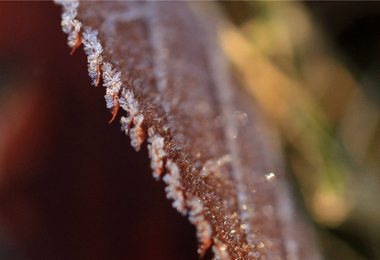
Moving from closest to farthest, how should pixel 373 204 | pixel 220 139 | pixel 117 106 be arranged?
pixel 117 106 < pixel 220 139 < pixel 373 204

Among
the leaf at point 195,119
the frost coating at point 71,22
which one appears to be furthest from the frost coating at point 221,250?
the frost coating at point 71,22

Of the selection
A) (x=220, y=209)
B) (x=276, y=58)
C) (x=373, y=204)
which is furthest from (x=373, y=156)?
(x=220, y=209)

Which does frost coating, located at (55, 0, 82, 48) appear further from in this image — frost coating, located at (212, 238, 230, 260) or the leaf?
frost coating, located at (212, 238, 230, 260)

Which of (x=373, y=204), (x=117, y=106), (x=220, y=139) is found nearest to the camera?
(x=117, y=106)

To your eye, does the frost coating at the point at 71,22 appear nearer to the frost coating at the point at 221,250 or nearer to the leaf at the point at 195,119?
the leaf at the point at 195,119

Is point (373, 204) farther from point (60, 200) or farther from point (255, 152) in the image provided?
point (60, 200)

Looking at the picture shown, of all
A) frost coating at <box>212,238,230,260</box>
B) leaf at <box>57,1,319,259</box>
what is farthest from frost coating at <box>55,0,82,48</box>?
frost coating at <box>212,238,230,260</box>

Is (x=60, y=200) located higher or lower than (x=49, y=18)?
lower
